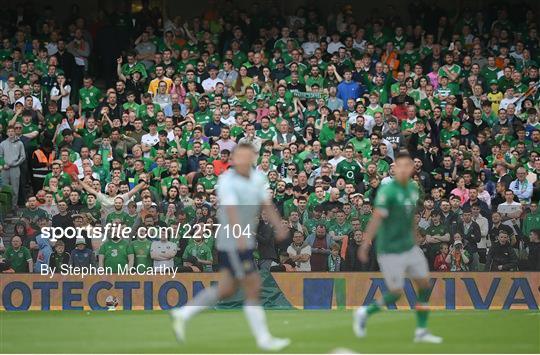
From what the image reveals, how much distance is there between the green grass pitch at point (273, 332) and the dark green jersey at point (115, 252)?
1.18 m

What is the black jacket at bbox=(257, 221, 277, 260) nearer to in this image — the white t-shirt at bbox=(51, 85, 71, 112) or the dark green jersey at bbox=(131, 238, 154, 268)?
the dark green jersey at bbox=(131, 238, 154, 268)

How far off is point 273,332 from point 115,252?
5.42 metres

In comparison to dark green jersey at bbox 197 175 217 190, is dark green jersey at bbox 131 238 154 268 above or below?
below

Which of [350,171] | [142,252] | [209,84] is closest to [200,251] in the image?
[142,252]

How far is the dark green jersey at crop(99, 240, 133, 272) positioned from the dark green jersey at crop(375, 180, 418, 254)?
7.30m

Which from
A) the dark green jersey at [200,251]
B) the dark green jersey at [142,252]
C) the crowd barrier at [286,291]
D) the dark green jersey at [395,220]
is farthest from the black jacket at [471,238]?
the dark green jersey at [395,220]

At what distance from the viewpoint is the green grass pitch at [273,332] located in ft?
45.2

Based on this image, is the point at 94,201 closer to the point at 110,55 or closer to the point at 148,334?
the point at 148,334

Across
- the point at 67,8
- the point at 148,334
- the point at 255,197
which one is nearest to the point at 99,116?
the point at 67,8

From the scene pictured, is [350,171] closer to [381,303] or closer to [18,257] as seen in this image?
[18,257]

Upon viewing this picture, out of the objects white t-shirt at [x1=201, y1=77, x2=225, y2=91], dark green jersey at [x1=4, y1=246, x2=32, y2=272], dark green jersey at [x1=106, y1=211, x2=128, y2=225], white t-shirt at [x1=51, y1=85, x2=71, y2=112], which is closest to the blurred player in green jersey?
dark green jersey at [x1=106, y1=211, x2=128, y2=225]

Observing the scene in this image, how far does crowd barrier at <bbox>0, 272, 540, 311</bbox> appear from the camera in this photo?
20.0 meters

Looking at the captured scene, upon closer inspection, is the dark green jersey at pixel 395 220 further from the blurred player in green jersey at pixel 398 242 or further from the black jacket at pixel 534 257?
the black jacket at pixel 534 257

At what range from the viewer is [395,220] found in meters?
13.5
